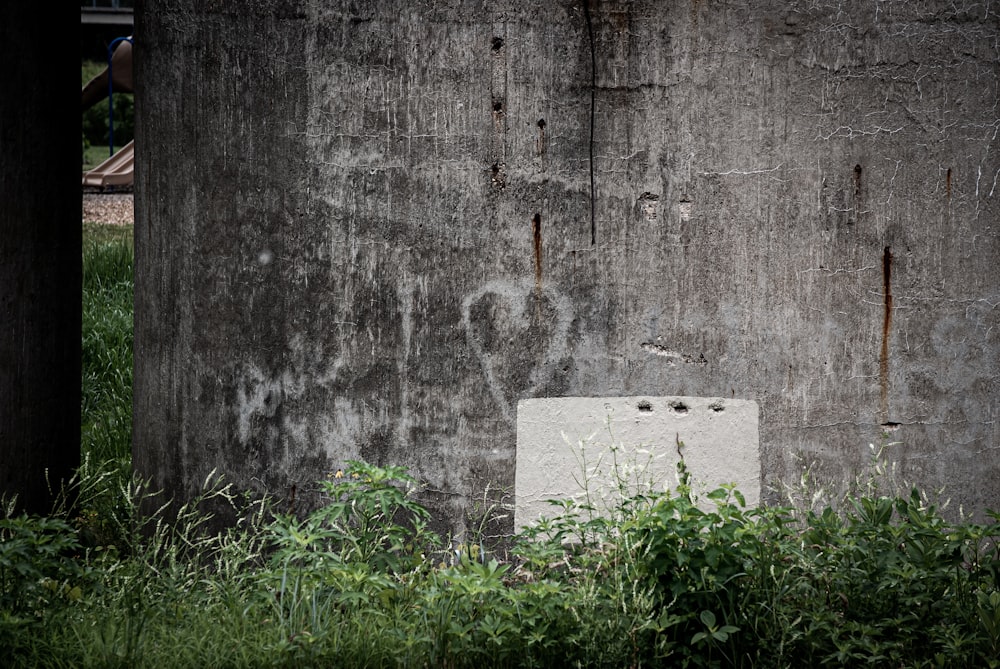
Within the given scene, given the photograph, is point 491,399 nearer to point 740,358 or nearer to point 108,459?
point 740,358

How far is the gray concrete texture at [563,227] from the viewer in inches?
144

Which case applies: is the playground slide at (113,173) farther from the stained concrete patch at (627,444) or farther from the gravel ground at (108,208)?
the stained concrete patch at (627,444)

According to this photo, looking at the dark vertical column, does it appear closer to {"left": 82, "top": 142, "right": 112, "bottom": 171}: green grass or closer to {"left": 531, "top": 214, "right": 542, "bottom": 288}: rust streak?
{"left": 531, "top": 214, "right": 542, "bottom": 288}: rust streak

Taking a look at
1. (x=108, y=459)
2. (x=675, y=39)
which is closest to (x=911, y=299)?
(x=675, y=39)

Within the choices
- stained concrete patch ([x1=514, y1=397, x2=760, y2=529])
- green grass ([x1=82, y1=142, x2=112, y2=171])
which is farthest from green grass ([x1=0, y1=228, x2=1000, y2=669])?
green grass ([x1=82, y1=142, x2=112, y2=171])

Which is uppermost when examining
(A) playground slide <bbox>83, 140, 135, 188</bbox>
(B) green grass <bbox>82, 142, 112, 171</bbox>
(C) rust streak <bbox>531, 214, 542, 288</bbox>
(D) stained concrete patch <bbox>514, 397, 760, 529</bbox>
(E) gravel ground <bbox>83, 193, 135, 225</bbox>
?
(B) green grass <bbox>82, 142, 112, 171</bbox>

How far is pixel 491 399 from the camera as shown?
12.4 feet

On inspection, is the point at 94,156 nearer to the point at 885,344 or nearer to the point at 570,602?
the point at 885,344

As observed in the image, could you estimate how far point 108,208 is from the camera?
12.9 meters

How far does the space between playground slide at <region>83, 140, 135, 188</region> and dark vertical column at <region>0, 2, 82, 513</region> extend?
11000 mm

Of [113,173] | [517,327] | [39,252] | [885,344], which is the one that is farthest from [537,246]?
[113,173]

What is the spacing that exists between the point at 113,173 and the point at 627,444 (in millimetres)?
13052

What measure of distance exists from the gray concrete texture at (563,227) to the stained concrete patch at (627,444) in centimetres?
6

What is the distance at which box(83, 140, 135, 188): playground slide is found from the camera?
1460 centimetres
